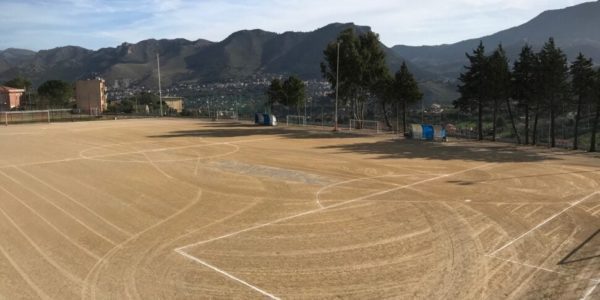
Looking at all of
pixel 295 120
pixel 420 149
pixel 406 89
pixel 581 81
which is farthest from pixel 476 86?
pixel 295 120

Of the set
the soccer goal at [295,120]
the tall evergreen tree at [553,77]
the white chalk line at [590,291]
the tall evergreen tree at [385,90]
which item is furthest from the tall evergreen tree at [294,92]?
the white chalk line at [590,291]

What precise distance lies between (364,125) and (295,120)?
865cm

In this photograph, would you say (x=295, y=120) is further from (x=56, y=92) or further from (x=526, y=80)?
(x=56, y=92)

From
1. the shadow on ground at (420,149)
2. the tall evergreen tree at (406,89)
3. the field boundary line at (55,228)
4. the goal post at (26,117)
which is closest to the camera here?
the field boundary line at (55,228)

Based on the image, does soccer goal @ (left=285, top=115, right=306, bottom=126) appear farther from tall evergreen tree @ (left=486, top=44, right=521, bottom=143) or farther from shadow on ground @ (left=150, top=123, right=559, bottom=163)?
tall evergreen tree @ (left=486, top=44, right=521, bottom=143)

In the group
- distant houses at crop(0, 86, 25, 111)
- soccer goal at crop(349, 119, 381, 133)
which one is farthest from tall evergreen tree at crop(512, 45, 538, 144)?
distant houses at crop(0, 86, 25, 111)

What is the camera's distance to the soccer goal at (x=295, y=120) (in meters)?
55.1

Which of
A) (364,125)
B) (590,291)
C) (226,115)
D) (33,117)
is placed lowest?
(590,291)

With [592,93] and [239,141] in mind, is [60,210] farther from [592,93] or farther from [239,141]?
[592,93]

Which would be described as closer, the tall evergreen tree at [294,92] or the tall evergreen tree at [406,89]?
the tall evergreen tree at [406,89]

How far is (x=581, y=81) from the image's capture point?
35.3 meters

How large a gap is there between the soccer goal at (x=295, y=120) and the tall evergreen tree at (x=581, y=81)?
26916mm

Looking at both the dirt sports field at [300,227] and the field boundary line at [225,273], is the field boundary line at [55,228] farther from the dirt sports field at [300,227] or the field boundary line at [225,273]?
the field boundary line at [225,273]

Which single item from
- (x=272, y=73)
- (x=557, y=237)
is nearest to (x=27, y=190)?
(x=557, y=237)
